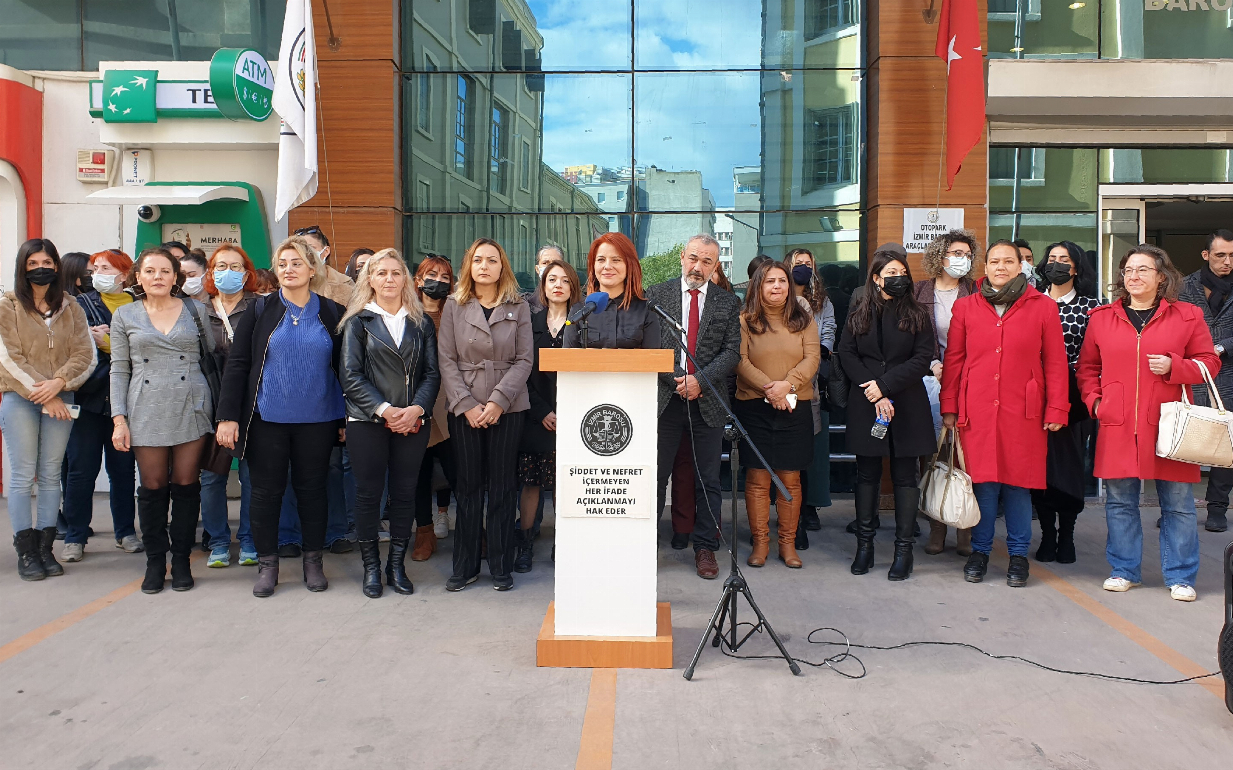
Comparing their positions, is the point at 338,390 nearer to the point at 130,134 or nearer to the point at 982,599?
the point at 982,599

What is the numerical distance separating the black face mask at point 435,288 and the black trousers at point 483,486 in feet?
2.90

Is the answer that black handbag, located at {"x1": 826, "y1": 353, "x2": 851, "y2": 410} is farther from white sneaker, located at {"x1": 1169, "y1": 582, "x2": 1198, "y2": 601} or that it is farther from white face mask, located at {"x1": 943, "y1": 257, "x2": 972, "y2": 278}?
white sneaker, located at {"x1": 1169, "y1": 582, "x2": 1198, "y2": 601}

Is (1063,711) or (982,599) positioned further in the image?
(982,599)

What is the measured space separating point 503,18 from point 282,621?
5.82 metres

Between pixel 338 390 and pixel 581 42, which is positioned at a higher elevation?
pixel 581 42

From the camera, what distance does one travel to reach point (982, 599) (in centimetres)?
505

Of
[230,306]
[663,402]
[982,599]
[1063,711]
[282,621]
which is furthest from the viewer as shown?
[230,306]

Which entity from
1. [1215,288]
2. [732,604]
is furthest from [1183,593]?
[1215,288]

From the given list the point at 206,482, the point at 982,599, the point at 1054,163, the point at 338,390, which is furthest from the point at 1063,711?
the point at 1054,163

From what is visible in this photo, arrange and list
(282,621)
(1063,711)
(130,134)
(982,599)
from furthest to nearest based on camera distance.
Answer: (130,134)
(982,599)
(282,621)
(1063,711)

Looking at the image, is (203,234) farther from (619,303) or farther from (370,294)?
(619,303)

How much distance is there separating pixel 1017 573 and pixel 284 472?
4.37 m

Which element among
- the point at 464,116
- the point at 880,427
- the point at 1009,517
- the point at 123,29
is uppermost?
the point at 123,29

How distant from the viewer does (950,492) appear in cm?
541
